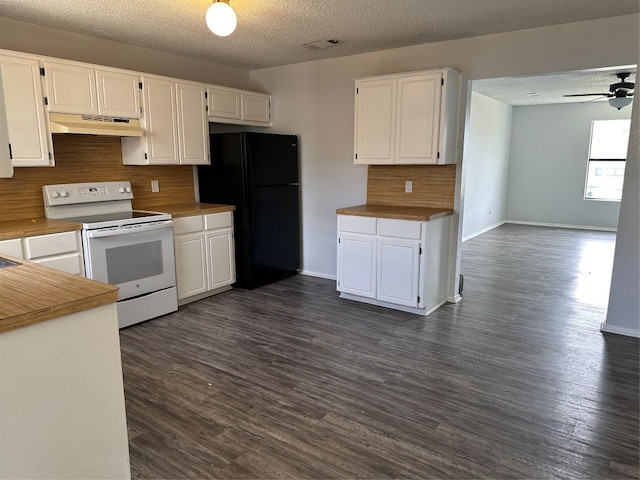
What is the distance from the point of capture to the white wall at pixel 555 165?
328 inches

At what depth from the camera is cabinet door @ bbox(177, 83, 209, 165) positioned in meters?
4.10

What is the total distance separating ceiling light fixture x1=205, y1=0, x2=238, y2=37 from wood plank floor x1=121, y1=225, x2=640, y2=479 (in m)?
2.16

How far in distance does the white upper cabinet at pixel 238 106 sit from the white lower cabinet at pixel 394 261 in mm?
1671

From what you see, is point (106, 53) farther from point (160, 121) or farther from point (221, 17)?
point (221, 17)

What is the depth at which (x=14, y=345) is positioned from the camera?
1.36 m

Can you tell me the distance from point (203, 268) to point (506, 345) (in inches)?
108

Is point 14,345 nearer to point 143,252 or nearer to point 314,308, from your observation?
point 143,252

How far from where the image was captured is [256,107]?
4914 millimetres

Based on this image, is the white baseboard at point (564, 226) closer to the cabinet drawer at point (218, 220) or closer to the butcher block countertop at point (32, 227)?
the cabinet drawer at point (218, 220)

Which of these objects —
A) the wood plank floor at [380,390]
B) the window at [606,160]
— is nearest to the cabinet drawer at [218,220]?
the wood plank floor at [380,390]

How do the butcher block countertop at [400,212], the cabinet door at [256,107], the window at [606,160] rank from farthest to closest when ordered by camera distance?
the window at [606,160], the cabinet door at [256,107], the butcher block countertop at [400,212]

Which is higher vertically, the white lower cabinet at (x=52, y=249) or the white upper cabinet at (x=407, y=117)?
the white upper cabinet at (x=407, y=117)

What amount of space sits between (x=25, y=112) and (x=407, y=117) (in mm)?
2974

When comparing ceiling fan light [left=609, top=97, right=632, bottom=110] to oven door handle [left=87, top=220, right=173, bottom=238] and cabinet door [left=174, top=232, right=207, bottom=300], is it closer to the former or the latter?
cabinet door [left=174, top=232, right=207, bottom=300]
